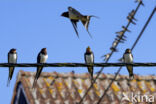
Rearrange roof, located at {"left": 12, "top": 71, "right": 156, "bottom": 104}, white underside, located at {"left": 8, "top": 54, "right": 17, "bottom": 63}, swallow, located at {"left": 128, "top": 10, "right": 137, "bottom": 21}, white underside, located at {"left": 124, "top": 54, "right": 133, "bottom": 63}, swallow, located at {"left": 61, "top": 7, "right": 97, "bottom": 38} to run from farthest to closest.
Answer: roof, located at {"left": 12, "top": 71, "right": 156, "bottom": 104} → white underside, located at {"left": 124, "top": 54, "right": 133, "bottom": 63} → white underside, located at {"left": 8, "top": 54, "right": 17, "bottom": 63} → swallow, located at {"left": 128, "top": 10, "right": 137, "bottom": 21} → swallow, located at {"left": 61, "top": 7, "right": 97, "bottom": 38}

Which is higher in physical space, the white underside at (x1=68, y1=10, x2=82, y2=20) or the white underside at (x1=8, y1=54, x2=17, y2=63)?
the white underside at (x1=68, y1=10, x2=82, y2=20)

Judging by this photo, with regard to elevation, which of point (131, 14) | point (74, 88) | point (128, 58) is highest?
point (131, 14)

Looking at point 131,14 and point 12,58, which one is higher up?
point 131,14

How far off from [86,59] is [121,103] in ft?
19.6

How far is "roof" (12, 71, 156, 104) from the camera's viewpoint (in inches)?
757

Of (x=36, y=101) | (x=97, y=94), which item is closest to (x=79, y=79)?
(x=97, y=94)

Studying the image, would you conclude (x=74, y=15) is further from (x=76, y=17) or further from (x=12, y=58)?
(x=12, y=58)

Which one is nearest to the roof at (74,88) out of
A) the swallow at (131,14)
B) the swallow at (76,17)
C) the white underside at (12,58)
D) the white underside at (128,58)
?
the white underside at (12,58)

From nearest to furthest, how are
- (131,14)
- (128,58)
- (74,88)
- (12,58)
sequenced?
(131,14) < (12,58) < (128,58) < (74,88)

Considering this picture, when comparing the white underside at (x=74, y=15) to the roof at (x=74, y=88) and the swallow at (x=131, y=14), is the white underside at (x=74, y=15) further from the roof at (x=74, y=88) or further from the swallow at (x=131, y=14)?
the roof at (x=74, y=88)

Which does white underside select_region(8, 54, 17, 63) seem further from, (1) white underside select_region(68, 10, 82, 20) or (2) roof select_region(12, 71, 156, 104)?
(2) roof select_region(12, 71, 156, 104)

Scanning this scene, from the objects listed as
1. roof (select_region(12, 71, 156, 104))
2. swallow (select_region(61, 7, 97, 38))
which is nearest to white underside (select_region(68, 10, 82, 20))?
swallow (select_region(61, 7, 97, 38))

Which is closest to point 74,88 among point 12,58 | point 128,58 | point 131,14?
point 128,58

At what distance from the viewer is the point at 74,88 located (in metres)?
19.9
